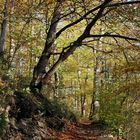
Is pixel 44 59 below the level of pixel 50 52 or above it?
below

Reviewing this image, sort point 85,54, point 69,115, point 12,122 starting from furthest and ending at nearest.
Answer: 1. point 85,54
2. point 69,115
3. point 12,122

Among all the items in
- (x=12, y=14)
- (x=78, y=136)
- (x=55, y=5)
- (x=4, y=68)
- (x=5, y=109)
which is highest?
(x=55, y=5)

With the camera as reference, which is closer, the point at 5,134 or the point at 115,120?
the point at 5,134

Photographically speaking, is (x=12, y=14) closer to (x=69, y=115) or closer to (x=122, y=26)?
(x=122, y=26)

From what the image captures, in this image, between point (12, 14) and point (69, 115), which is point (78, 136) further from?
point (12, 14)

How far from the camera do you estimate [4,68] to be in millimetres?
10219

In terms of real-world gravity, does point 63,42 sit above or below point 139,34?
above

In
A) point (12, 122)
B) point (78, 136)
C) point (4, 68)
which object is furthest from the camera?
point (78, 136)

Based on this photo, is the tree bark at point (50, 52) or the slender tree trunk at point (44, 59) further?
the slender tree trunk at point (44, 59)

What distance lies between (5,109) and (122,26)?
309 inches

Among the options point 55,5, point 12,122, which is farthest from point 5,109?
point 55,5

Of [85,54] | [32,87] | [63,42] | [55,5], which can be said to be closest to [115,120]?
[32,87]

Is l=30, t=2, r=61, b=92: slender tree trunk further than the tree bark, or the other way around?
l=30, t=2, r=61, b=92: slender tree trunk

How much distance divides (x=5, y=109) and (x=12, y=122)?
0.58 m
